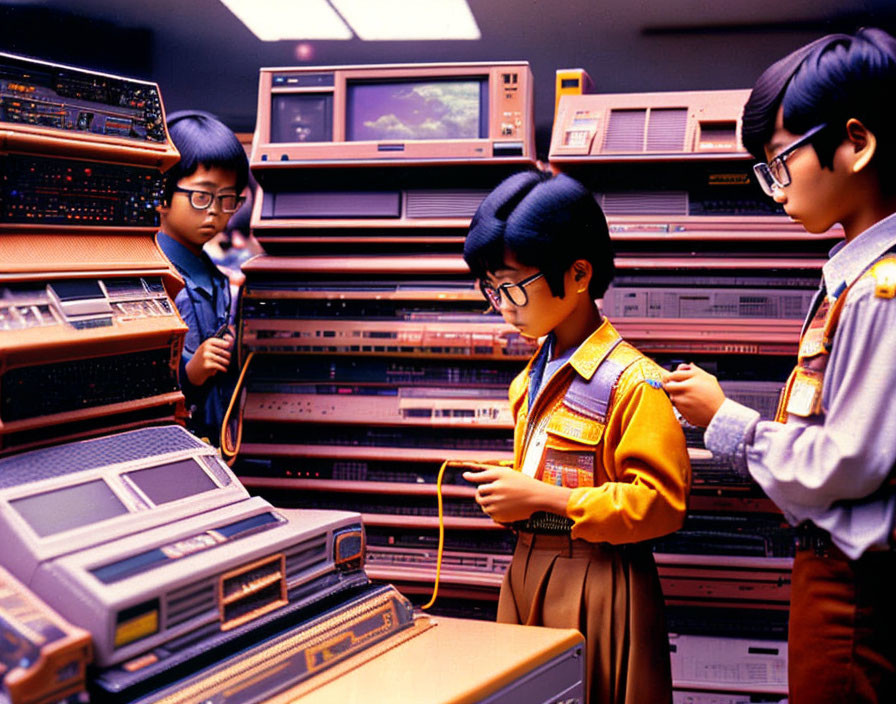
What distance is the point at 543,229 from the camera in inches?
70.3

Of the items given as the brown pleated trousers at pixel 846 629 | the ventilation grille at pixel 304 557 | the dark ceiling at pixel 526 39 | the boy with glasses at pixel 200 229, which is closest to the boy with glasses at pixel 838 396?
the brown pleated trousers at pixel 846 629

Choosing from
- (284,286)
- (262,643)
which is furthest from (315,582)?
(284,286)

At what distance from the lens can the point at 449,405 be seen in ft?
9.96

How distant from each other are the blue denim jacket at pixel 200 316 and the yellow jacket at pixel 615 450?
1245mm

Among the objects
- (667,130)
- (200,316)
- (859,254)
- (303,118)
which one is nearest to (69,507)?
(859,254)

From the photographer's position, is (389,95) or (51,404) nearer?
(51,404)

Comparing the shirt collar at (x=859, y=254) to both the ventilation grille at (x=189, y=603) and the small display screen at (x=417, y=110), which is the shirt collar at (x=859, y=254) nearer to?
the ventilation grille at (x=189, y=603)

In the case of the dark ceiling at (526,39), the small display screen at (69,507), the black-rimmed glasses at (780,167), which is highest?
the dark ceiling at (526,39)

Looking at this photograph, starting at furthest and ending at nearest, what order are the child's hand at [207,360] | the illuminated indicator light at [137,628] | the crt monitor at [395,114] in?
1. the crt monitor at [395,114]
2. the child's hand at [207,360]
3. the illuminated indicator light at [137,628]

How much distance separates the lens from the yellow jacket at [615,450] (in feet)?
5.41

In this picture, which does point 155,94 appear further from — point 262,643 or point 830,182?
point 830,182

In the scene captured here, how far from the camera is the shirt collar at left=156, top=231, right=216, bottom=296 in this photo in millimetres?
2701

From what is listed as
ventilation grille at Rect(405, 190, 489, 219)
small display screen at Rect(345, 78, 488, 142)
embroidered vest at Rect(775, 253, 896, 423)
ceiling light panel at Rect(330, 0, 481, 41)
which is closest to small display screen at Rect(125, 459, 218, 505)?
embroidered vest at Rect(775, 253, 896, 423)

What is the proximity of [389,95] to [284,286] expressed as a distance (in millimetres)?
803
